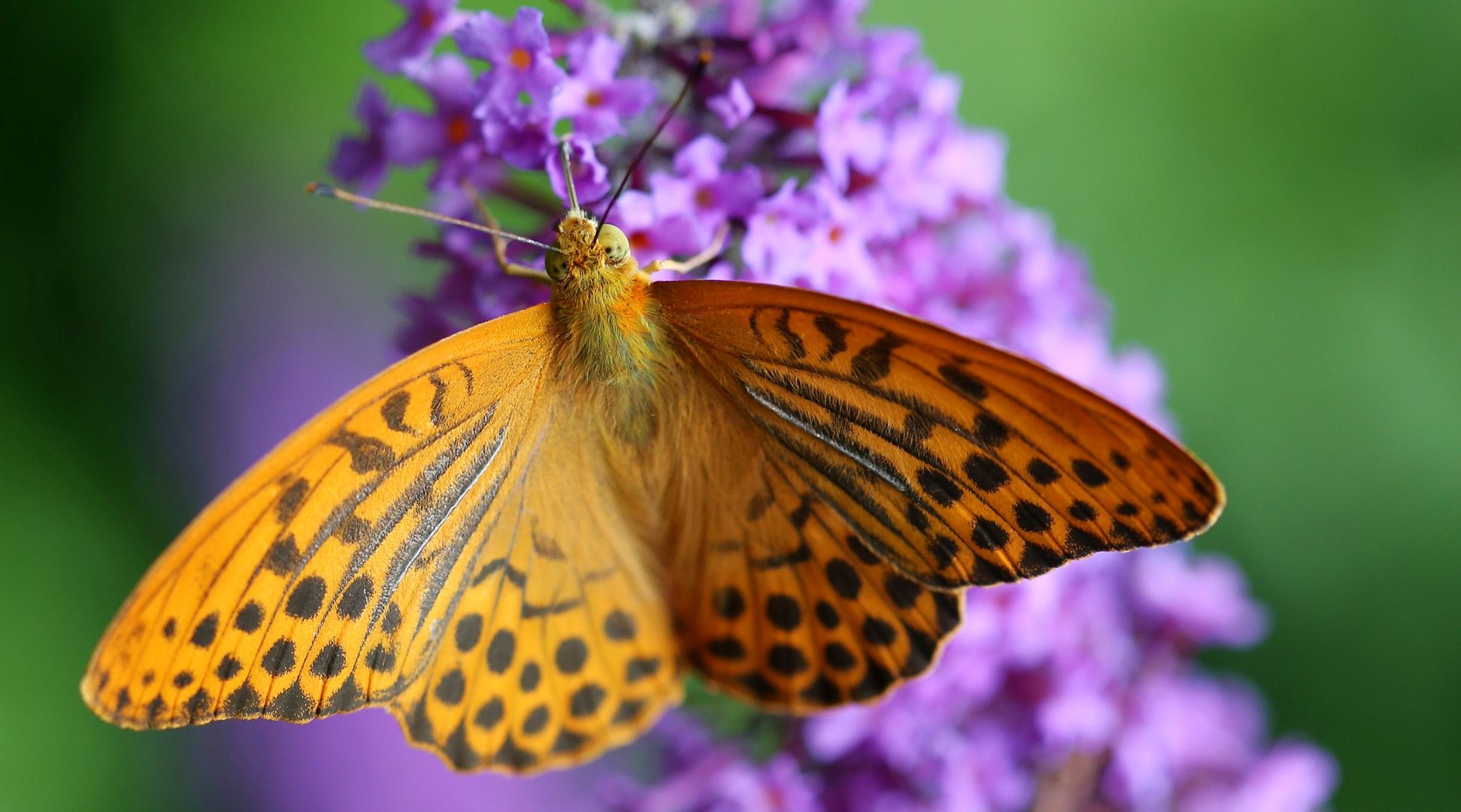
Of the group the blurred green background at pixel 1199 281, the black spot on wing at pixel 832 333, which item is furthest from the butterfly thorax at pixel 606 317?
the blurred green background at pixel 1199 281

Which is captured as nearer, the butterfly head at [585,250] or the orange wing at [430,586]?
the orange wing at [430,586]

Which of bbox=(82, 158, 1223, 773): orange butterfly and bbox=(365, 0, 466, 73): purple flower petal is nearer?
bbox=(82, 158, 1223, 773): orange butterfly

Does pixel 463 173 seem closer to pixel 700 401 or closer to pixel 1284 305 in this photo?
pixel 700 401

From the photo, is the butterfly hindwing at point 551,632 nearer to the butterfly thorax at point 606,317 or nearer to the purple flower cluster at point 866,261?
the butterfly thorax at point 606,317

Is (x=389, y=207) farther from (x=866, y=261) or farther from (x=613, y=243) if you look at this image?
(x=866, y=261)

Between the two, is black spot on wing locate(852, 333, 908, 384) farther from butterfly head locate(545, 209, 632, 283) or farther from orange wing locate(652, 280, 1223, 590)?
butterfly head locate(545, 209, 632, 283)

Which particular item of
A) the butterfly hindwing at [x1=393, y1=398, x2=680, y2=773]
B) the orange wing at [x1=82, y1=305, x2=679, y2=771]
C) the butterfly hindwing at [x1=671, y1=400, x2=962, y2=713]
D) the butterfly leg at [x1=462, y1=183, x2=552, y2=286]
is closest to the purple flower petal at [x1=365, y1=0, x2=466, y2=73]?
the butterfly leg at [x1=462, y1=183, x2=552, y2=286]

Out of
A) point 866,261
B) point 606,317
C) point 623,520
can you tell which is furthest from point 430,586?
point 866,261
